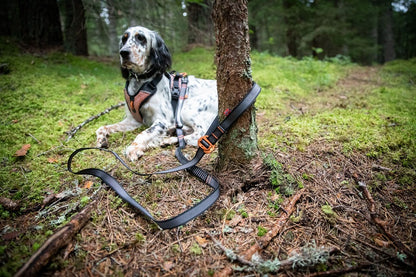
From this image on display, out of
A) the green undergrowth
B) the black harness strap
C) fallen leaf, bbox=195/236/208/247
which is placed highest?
the black harness strap

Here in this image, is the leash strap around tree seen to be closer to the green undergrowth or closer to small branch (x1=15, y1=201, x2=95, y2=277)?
small branch (x1=15, y1=201, x2=95, y2=277)

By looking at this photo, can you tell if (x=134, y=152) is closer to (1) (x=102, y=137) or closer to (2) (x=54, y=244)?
(1) (x=102, y=137)

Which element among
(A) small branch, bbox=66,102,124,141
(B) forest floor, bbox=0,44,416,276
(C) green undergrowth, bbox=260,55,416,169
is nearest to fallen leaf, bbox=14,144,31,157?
(A) small branch, bbox=66,102,124,141

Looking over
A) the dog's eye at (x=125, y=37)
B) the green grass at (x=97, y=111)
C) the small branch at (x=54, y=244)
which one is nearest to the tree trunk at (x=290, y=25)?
the green grass at (x=97, y=111)

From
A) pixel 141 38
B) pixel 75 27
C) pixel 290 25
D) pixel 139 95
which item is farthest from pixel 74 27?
pixel 290 25

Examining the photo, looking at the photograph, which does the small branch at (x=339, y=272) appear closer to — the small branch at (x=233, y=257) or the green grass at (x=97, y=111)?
the small branch at (x=233, y=257)

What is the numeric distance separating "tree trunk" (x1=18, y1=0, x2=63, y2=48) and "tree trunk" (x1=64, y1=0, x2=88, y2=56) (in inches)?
12.6

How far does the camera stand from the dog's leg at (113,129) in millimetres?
2915

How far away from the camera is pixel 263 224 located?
1618 millimetres

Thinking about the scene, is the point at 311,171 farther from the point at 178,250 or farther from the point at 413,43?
the point at 413,43


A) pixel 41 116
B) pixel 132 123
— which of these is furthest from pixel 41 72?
pixel 132 123

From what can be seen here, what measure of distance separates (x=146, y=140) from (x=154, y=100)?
2.16 feet

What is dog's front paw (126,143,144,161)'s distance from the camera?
251 centimetres

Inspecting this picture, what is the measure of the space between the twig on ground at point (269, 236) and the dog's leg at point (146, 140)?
1.61 metres
